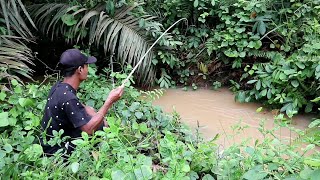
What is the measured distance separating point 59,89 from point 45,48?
3.19 m

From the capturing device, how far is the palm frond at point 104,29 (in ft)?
17.1

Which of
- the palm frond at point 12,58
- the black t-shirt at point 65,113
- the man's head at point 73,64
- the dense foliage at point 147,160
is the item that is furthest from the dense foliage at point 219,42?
the dense foliage at point 147,160

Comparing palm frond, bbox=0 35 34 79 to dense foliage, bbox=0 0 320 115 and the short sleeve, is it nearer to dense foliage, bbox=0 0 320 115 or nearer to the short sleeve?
dense foliage, bbox=0 0 320 115

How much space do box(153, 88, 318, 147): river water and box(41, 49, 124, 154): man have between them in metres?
1.74

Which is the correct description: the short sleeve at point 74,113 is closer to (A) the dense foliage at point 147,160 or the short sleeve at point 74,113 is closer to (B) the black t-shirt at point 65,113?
(B) the black t-shirt at point 65,113

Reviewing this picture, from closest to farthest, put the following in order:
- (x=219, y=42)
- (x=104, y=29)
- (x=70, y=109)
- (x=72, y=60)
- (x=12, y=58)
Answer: (x=70, y=109), (x=72, y=60), (x=12, y=58), (x=104, y=29), (x=219, y=42)

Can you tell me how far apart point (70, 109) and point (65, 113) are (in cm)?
7

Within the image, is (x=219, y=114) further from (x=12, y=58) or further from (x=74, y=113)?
(x=74, y=113)

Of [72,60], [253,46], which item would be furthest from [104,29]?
[72,60]

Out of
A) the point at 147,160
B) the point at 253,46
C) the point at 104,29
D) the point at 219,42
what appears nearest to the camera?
the point at 147,160

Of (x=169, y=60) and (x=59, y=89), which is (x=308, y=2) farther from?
(x=59, y=89)

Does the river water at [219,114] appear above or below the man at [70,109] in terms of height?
below

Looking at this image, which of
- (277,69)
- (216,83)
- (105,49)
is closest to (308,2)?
(277,69)

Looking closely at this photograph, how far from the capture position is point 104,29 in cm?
516
